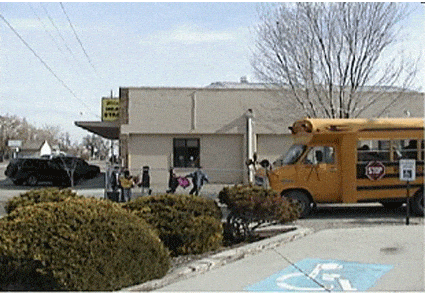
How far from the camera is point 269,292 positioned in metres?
6.71

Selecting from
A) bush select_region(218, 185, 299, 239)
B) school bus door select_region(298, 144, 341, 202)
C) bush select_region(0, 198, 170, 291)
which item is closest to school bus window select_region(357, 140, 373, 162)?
school bus door select_region(298, 144, 341, 202)

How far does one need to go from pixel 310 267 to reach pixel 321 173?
22.7 ft

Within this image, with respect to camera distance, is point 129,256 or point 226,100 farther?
point 226,100

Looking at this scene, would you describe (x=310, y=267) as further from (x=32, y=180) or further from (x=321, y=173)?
(x=32, y=180)

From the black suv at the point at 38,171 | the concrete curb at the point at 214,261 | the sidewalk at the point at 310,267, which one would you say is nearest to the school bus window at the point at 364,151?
the sidewalk at the point at 310,267

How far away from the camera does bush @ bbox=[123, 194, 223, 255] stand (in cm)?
894

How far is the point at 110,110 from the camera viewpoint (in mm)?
30781

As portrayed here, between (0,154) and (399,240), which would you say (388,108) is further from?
(0,154)

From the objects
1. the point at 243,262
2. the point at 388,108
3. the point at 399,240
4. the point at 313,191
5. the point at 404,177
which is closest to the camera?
the point at 243,262

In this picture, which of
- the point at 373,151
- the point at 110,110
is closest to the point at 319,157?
the point at 373,151

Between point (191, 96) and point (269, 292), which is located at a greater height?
point (191, 96)

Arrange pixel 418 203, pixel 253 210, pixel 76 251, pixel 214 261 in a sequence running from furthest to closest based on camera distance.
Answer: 1. pixel 418 203
2. pixel 253 210
3. pixel 214 261
4. pixel 76 251

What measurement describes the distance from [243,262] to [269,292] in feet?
5.15

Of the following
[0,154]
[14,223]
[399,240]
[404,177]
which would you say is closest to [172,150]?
[404,177]
